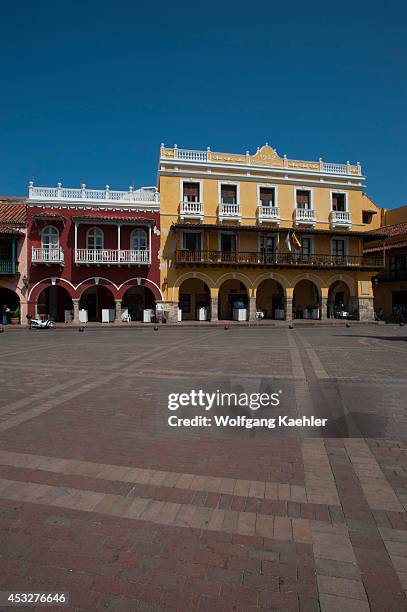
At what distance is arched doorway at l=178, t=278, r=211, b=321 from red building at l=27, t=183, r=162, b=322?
306cm

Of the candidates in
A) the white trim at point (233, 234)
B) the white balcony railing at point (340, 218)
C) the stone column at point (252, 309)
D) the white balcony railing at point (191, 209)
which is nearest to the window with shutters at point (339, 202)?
the white balcony railing at point (340, 218)

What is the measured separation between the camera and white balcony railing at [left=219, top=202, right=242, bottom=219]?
2853 cm

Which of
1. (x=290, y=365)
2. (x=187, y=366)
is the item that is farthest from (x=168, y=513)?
(x=290, y=365)

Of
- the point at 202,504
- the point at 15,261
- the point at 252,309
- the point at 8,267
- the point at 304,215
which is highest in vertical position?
the point at 304,215

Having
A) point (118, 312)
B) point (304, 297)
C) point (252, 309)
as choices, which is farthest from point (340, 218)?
point (118, 312)

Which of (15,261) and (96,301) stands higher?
(15,261)

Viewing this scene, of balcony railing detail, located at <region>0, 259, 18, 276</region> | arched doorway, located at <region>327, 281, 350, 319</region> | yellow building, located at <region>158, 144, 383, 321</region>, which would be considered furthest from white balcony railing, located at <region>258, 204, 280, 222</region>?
balcony railing detail, located at <region>0, 259, 18, 276</region>

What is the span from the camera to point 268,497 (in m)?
3.41

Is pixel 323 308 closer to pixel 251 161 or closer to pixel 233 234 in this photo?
pixel 233 234

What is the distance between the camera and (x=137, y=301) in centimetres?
2978

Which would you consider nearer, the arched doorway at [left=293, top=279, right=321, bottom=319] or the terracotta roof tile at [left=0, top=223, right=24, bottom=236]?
the terracotta roof tile at [left=0, top=223, right=24, bottom=236]

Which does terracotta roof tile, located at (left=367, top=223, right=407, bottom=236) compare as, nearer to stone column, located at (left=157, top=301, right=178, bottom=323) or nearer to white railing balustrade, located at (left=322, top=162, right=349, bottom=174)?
white railing balustrade, located at (left=322, top=162, right=349, bottom=174)

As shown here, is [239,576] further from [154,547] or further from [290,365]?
[290,365]

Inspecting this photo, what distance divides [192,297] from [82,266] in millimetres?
8916
